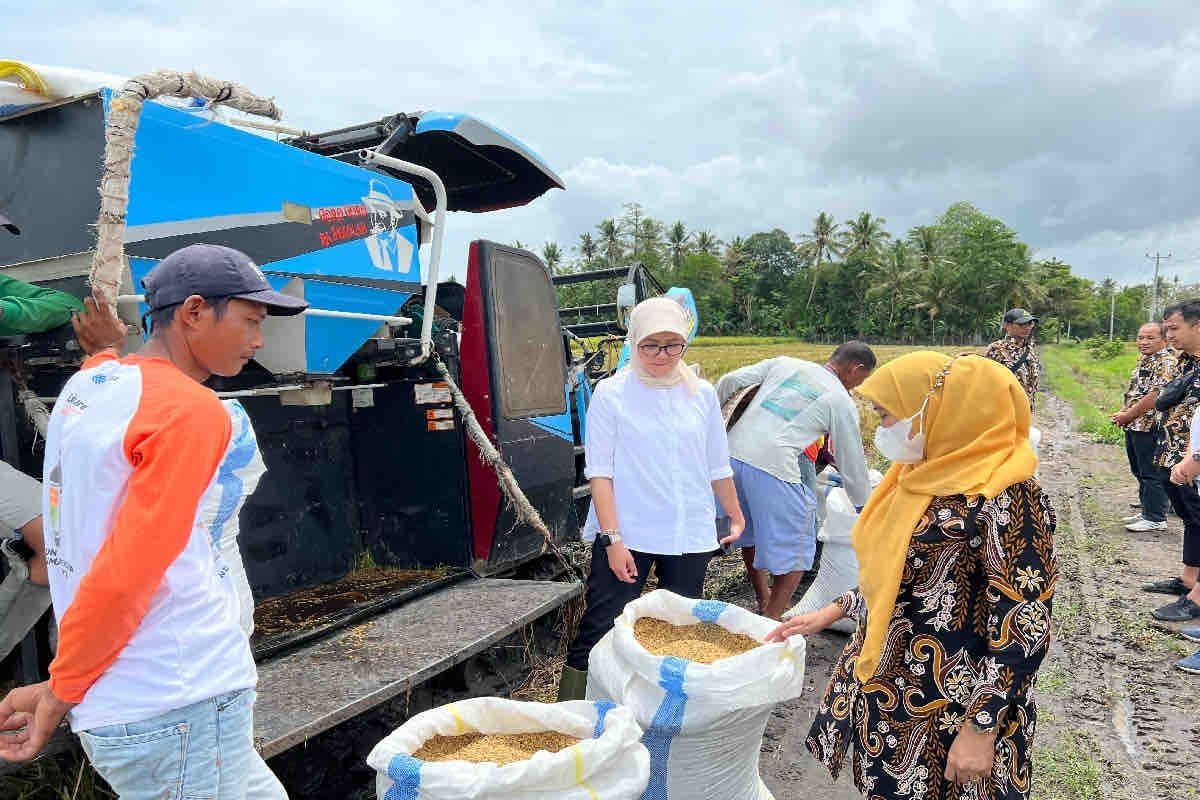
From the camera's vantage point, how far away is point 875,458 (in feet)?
34.5

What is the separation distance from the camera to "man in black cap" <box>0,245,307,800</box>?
4.79 feet

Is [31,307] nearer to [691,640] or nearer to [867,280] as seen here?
[691,640]

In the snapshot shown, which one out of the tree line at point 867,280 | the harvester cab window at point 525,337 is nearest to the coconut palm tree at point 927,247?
the tree line at point 867,280

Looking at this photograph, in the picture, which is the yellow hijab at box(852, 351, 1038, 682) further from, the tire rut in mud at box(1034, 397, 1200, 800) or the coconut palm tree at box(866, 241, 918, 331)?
the coconut palm tree at box(866, 241, 918, 331)

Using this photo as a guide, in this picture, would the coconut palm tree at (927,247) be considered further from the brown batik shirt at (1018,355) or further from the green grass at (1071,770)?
the green grass at (1071,770)

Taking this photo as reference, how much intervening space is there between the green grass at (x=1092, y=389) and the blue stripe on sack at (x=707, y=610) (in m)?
13.5

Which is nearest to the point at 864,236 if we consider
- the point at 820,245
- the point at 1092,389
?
the point at 820,245

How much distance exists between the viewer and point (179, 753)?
1.58 metres

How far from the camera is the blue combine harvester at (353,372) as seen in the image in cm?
A: 261

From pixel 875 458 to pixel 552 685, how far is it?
24.8 feet

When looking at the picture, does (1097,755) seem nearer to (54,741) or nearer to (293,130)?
(54,741)

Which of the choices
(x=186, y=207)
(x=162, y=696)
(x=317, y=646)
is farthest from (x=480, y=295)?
(x=162, y=696)

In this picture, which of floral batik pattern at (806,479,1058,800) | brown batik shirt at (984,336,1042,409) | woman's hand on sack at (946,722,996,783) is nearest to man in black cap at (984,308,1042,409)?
brown batik shirt at (984,336,1042,409)

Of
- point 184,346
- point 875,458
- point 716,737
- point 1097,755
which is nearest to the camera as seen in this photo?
point 184,346
